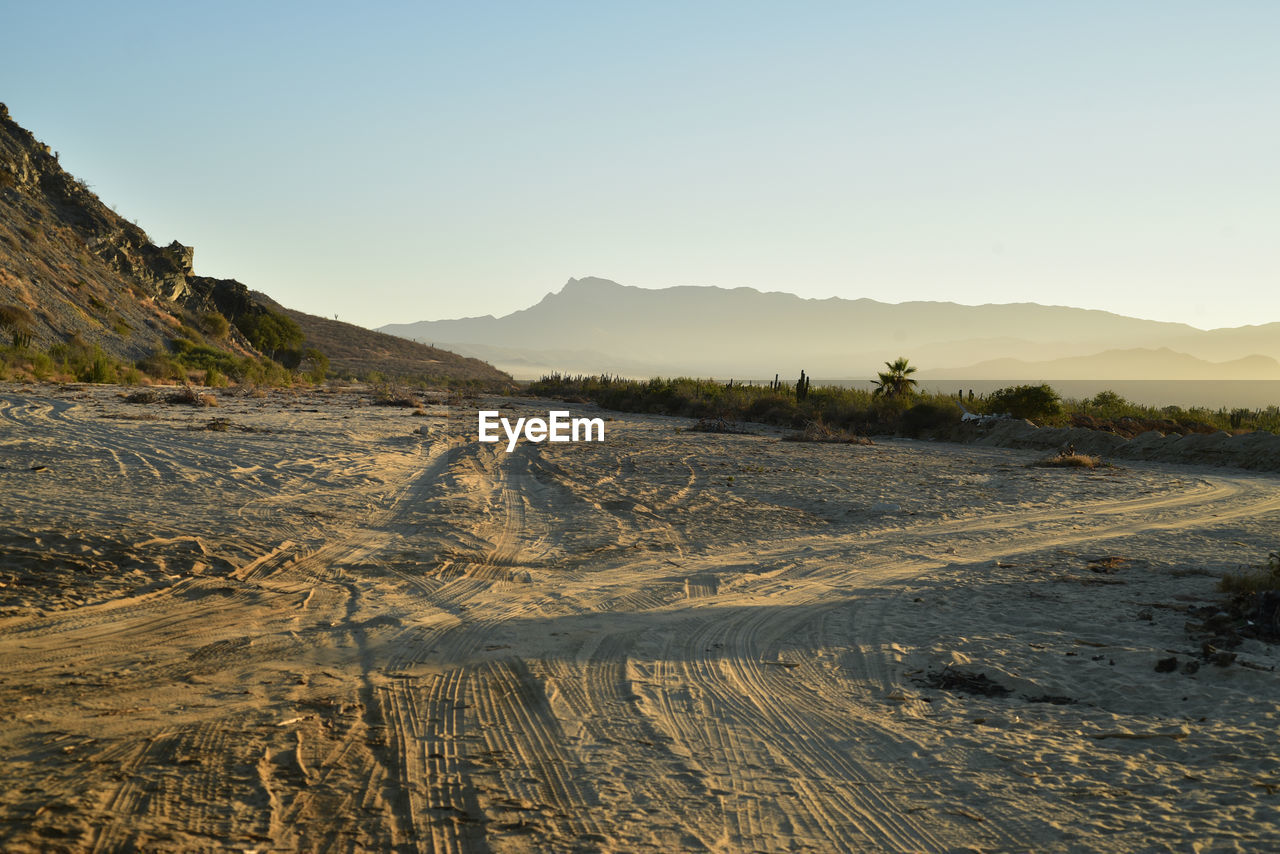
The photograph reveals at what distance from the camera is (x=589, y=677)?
18.5 ft

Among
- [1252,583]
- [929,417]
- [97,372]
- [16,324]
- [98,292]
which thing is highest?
[98,292]

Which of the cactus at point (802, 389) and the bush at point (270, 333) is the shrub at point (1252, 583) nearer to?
the cactus at point (802, 389)

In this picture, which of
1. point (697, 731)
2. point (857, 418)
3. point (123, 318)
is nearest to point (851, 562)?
point (697, 731)

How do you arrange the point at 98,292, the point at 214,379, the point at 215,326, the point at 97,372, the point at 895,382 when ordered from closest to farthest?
the point at 97,372
the point at 214,379
the point at 895,382
the point at 98,292
the point at 215,326

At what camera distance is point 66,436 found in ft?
47.4

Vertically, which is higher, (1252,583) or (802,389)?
(802,389)

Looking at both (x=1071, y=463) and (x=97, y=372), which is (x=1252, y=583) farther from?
(x=97, y=372)

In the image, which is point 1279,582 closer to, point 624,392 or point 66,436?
point 66,436

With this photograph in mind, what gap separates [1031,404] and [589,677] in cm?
3164

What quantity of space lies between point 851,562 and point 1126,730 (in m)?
4.78

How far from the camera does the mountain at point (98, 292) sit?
115 ft

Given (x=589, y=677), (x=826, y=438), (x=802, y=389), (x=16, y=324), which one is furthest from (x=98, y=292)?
(x=589, y=677)

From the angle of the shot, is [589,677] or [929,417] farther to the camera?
[929,417]

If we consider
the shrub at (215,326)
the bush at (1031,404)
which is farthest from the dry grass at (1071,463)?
the shrub at (215,326)
